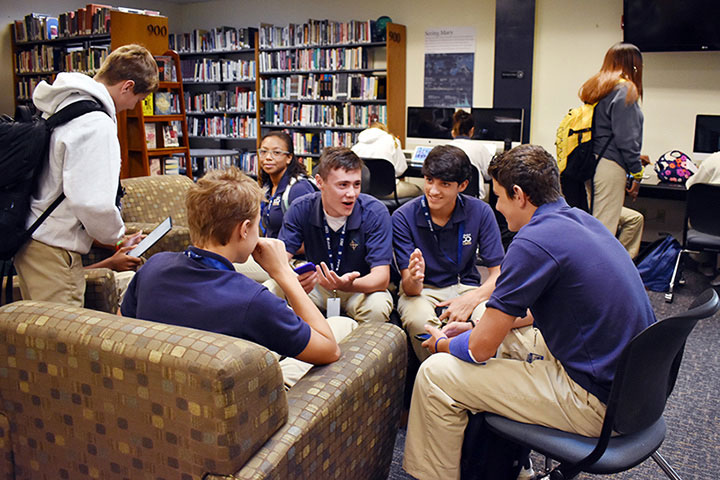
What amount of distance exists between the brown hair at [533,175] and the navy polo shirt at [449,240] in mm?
789

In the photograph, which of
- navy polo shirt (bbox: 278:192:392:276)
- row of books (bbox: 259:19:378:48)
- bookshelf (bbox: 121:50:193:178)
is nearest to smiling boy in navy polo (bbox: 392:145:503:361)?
navy polo shirt (bbox: 278:192:392:276)

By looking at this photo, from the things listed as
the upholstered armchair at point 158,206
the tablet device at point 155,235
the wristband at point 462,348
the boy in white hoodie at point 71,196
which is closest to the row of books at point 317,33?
the upholstered armchair at point 158,206

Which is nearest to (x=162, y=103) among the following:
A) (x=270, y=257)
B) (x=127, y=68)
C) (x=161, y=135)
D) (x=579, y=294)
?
(x=161, y=135)

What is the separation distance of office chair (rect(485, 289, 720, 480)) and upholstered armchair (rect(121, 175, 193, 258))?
2.28m

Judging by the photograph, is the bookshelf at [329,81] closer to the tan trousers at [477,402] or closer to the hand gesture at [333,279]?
the hand gesture at [333,279]

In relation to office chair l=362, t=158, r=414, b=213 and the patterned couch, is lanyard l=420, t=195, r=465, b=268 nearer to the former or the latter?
the patterned couch

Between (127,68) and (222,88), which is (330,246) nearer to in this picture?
(127,68)

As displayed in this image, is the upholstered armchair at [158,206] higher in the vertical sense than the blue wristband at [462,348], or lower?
higher

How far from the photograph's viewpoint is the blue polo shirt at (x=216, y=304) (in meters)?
1.39

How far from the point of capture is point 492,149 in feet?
19.0

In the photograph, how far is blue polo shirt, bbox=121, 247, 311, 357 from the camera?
139 centimetres

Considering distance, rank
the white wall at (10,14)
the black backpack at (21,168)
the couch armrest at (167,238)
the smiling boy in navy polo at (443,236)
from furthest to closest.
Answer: the white wall at (10,14), the couch armrest at (167,238), the smiling boy in navy polo at (443,236), the black backpack at (21,168)

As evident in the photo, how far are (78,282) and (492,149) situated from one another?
174 inches

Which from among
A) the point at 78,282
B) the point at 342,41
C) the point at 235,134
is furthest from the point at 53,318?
the point at 235,134
